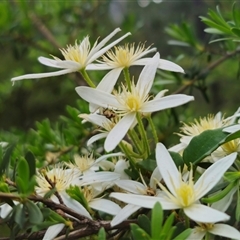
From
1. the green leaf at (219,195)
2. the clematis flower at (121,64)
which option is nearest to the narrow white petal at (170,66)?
the clematis flower at (121,64)

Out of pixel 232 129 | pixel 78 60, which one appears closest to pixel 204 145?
pixel 232 129

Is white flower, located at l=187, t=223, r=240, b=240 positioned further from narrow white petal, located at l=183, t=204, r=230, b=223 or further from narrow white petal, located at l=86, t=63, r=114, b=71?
narrow white petal, located at l=86, t=63, r=114, b=71

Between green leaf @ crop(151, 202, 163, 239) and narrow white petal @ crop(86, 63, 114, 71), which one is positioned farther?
narrow white petal @ crop(86, 63, 114, 71)

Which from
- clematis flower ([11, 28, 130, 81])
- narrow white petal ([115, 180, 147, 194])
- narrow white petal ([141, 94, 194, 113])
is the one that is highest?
clematis flower ([11, 28, 130, 81])

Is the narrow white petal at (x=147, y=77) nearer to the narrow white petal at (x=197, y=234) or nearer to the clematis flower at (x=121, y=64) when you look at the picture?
the clematis flower at (x=121, y=64)

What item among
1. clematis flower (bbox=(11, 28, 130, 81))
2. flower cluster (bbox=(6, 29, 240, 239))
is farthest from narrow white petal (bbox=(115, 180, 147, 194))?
clematis flower (bbox=(11, 28, 130, 81))

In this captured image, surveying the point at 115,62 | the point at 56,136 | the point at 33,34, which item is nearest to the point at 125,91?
the point at 115,62

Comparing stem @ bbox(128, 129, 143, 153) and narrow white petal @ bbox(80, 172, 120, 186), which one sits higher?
stem @ bbox(128, 129, 143, 153)
